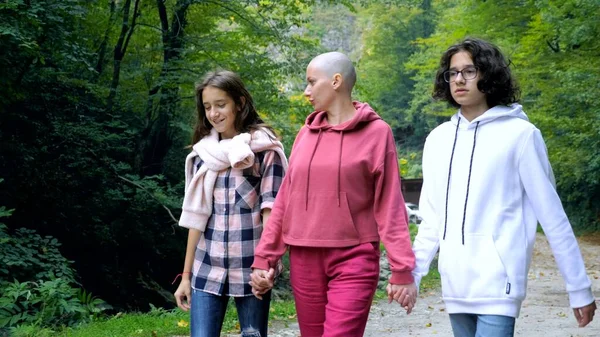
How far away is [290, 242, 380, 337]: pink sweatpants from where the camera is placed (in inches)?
139

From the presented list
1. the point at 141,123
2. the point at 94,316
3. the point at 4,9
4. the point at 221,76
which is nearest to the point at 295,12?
the point at 141,123

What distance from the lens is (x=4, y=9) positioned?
1020cm

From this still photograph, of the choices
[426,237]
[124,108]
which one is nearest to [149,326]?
[426,237]

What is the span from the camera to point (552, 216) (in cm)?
340

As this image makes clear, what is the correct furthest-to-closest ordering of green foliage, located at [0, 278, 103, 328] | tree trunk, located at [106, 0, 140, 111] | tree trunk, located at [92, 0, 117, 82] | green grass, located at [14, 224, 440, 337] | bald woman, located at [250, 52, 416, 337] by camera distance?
tree trunk, located at [106, 0, 140, 111] → tree trunk, located at [92, 0, 117, 82] → green foliage, located at [0, 278, 103, 328] → green grass, located at [14, 224, 440, 337] → bald woman, located at [250, 52, 416, 337]

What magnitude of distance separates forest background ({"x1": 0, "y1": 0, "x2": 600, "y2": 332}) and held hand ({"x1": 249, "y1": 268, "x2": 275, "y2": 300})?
18.9 feet

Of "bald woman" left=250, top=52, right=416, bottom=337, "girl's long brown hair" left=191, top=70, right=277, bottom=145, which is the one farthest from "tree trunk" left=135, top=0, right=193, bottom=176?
"bald woman" left=250, top=52, right=416, bottom=337

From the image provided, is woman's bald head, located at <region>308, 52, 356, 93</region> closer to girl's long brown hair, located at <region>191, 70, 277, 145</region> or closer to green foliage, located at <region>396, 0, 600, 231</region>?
girl's long brown hair, located at <region>191, 70, 277, 145</region>

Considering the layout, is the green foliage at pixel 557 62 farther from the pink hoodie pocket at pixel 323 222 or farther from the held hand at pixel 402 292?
the held hand at pixel 402 292

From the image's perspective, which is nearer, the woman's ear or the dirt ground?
the woman's ear

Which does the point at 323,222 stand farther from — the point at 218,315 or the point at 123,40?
the point at 123,40

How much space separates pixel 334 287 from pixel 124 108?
1299 centimetres

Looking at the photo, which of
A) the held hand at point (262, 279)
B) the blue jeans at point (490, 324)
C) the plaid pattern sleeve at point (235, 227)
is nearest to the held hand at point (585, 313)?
the blue jeans at point (490, 324)

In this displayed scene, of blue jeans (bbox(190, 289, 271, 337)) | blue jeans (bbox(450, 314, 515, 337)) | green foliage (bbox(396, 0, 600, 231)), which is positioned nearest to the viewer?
blue jeans (bbox(450, 314, 515, 337))
